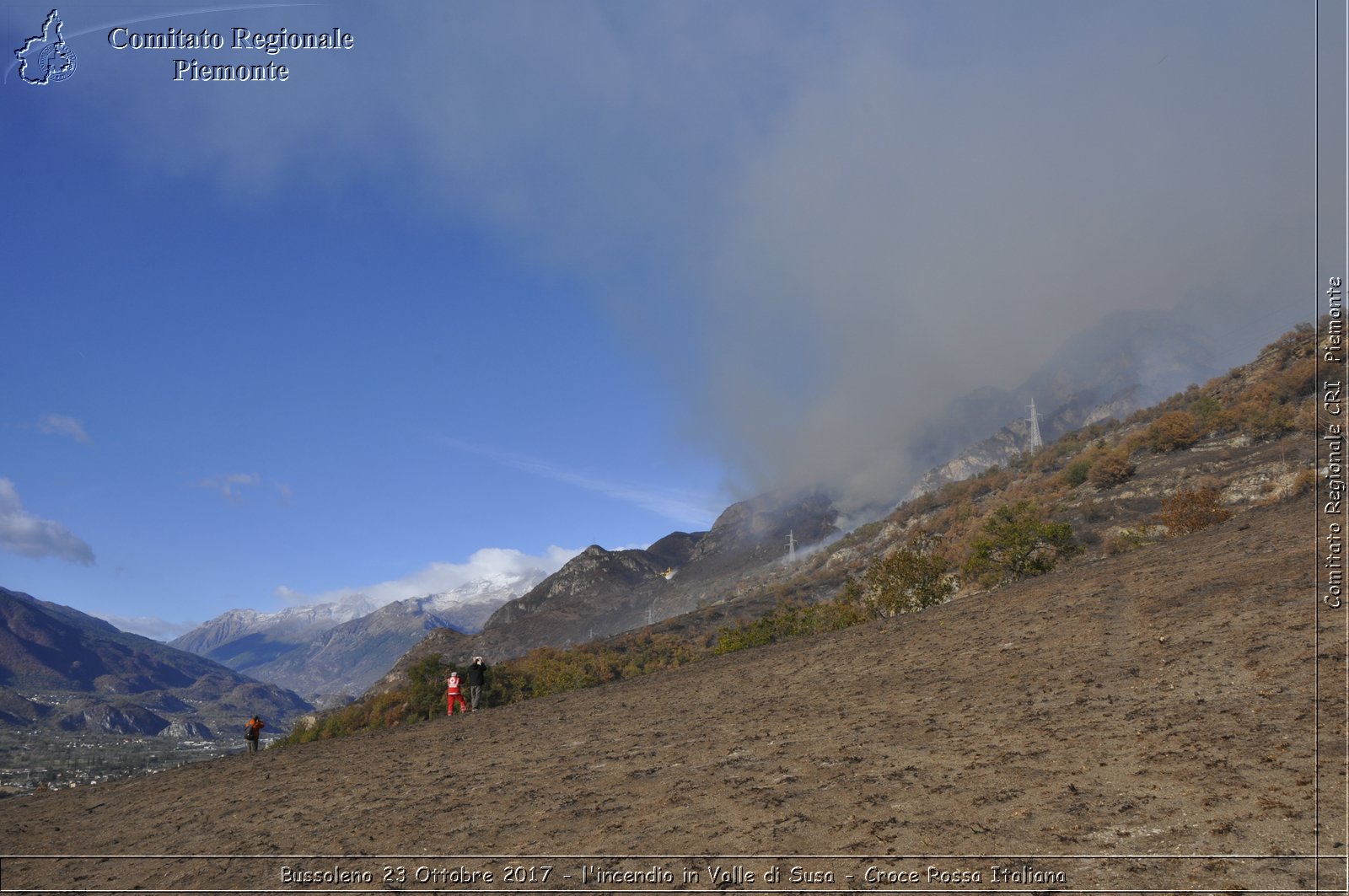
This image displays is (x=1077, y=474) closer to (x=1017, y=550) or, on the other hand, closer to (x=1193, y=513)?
(x=1193, y=513)

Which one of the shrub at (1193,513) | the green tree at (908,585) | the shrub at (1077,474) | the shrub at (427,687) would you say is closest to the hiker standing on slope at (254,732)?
the shrub at (427,687)

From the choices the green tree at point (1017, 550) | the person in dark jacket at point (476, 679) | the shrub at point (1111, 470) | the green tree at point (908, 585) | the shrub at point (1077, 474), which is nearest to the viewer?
the person in dark jacket at point (476, 679)

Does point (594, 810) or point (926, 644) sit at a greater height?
point (926, 644)

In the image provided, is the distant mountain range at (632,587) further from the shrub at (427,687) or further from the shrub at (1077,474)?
the shrub at (1077,474)

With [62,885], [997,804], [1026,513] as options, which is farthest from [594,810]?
[1026,513]

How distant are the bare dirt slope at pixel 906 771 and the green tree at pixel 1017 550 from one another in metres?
6.22

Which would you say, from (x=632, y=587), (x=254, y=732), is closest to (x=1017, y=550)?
(x=254, y=732)

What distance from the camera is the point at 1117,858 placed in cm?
662

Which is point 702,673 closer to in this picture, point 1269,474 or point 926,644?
point 926,644

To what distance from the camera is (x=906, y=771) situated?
32.1 feet

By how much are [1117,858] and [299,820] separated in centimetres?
1184

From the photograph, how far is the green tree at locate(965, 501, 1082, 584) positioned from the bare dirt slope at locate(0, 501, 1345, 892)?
6.22 m

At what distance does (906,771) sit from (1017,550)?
18343 mm

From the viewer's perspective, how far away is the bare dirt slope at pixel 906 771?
729cm
